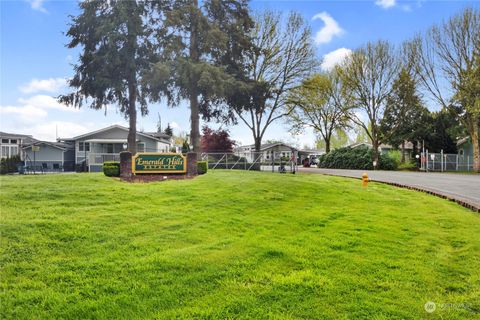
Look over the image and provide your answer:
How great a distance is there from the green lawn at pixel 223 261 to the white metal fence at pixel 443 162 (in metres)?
27.2

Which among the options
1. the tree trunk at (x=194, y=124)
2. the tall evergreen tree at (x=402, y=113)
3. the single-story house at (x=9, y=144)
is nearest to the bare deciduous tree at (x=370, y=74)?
the tall evergreen tree at (x=402, y=113)

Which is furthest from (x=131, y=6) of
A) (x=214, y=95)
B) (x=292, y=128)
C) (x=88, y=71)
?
(x=292, y=128)

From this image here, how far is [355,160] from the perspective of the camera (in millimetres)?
36125

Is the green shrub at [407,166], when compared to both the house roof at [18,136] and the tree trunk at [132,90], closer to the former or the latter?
the tree trunk at [132,90]

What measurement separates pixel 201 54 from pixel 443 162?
986 inches

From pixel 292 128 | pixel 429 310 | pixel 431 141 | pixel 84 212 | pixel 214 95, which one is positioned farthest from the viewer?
pixel 292 128

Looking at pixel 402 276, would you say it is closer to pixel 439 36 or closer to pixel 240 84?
pixel 240 84

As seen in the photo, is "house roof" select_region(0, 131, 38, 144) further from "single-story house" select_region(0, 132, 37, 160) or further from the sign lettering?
the sign lettering

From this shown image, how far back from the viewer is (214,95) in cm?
2447

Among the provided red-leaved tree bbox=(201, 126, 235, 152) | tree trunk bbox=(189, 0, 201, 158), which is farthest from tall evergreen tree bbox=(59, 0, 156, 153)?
red-leaved tree bbox=(201, 126, 235, 152)

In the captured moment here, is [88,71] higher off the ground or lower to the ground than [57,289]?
higher

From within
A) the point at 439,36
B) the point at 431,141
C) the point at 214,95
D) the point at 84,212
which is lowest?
the point at 84,212

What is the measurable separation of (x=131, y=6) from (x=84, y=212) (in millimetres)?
25059

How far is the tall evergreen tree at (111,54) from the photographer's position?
85.5ft
